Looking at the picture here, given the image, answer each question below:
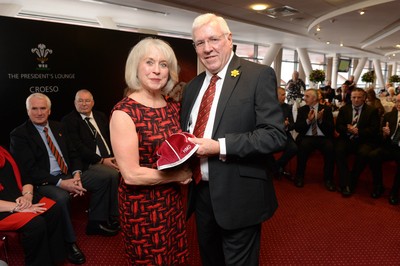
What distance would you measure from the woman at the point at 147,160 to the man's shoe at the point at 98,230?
5.84 feet

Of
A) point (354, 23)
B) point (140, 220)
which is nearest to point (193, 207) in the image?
point (140, 220)

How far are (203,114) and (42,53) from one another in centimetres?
346

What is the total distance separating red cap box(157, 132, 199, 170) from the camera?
135 cm

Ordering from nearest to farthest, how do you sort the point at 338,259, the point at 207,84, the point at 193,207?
the point at 207,84 < the point at 193,207 < the point at 338,259

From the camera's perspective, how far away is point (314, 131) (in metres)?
5.09

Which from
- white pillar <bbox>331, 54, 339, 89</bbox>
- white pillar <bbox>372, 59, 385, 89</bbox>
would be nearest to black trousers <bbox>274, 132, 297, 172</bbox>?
white pillar <bbox>331, 54, 339, 89</bbox>

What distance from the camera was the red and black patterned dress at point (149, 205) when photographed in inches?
61.6

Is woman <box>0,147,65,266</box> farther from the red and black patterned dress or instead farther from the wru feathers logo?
the wru feathers logo

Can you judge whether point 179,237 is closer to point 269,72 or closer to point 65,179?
point 269,72

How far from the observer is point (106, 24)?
8.32 m

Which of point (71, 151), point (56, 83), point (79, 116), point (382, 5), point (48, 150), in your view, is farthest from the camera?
point (382, 5)

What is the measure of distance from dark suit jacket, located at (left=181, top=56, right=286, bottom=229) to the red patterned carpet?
4.77 feet

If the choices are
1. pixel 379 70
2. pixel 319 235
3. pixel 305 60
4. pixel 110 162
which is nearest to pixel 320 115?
pixel 319 235

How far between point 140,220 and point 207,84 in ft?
2.74
